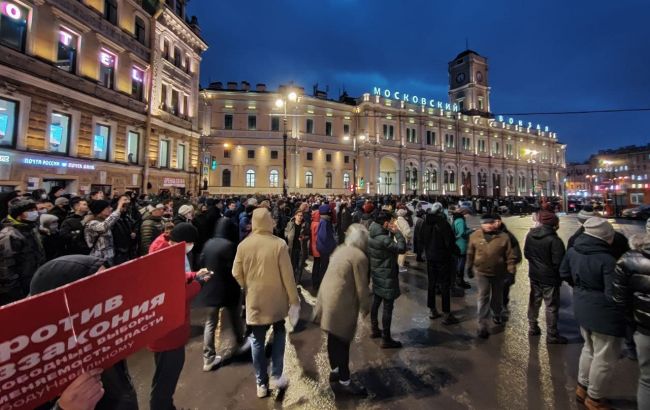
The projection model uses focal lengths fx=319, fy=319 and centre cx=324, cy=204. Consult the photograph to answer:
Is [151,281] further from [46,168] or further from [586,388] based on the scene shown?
[46,168]

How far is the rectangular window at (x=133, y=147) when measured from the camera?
62.3 feet

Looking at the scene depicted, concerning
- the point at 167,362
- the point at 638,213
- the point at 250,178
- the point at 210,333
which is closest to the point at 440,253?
the point at 210,333

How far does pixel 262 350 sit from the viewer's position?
348cm

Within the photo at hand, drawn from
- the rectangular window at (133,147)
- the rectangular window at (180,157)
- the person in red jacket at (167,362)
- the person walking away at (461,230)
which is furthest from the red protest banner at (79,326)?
the rectangular window at (180,157)

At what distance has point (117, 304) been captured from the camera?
1620 millimetres

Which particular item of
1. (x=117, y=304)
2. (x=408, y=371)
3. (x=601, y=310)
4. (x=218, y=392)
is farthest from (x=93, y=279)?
(x=601, y=310)

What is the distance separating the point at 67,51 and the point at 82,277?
18.9m

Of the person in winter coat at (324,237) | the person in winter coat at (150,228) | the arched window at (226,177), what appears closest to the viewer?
the person in winter coat at (150,228)

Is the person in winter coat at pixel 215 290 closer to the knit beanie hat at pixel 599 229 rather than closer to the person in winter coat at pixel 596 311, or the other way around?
the person in winter coat at pixel 596 311

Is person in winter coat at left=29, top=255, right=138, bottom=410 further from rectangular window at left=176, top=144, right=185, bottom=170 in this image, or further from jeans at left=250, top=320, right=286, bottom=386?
rectangular window at left=176, top=144, right=185, bottom=170

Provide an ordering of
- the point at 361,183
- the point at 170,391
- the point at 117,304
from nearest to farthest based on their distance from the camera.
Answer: the point at 117,304, the point at 170,391, the point at 361,183

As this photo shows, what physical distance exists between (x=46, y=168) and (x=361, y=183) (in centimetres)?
3595

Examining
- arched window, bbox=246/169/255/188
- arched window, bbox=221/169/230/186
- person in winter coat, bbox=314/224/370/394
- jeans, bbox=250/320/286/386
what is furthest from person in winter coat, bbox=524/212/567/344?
arched window, bbox=221/169/230/186

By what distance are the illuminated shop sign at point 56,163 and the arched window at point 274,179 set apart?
28539 mm
